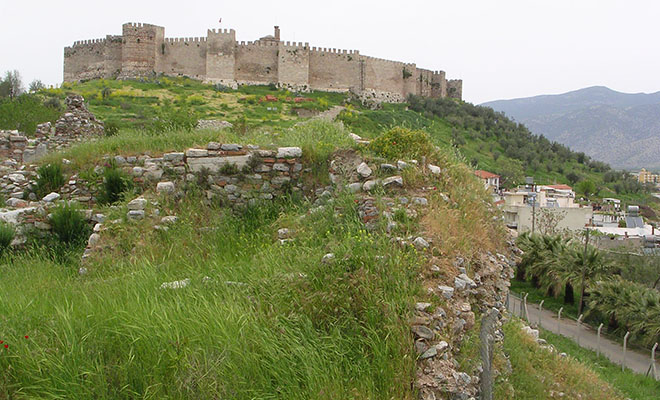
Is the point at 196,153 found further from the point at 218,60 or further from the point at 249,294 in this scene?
the point at 218,60

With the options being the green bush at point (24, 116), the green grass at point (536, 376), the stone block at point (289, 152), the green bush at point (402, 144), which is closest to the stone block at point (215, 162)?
the stone block at point (289, 152)

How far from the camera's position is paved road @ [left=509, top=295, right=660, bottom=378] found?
668 inches

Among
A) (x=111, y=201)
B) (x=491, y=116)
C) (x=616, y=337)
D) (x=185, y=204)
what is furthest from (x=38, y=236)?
(x=491, y=116)

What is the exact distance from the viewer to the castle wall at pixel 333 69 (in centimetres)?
6312

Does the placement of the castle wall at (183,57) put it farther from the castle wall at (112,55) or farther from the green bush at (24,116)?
the green bush at (24,116)

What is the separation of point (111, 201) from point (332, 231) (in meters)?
4.13

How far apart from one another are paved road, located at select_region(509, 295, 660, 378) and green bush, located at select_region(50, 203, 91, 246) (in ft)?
40.8

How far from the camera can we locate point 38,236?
7.36 m

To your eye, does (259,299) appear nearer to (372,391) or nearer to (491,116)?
(372,391)

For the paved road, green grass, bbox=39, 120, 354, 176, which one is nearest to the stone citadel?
the paved road

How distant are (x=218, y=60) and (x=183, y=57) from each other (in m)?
4.39

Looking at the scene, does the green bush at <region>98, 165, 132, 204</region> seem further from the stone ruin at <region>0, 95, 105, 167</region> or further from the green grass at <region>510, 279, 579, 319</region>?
the green grass at <region>510, 279, 579, 319</region>

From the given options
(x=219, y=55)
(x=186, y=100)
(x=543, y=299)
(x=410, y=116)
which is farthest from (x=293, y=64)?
(x=543, y=299)

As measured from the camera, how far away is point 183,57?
59.0m
